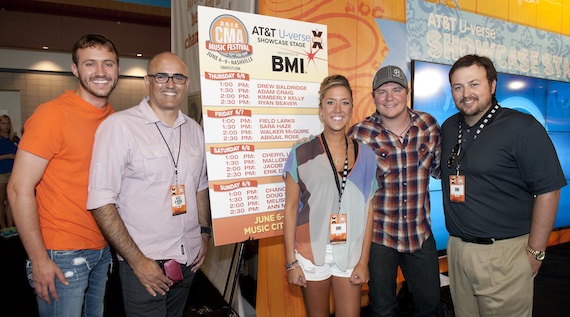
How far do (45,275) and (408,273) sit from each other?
72.6 inches

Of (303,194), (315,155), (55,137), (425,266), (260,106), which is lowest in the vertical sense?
(425,266)

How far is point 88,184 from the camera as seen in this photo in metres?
1.52

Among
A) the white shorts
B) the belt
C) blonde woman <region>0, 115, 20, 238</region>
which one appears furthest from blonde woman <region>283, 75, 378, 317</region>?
blonde woman <region>0, 115, 20, 238</region>

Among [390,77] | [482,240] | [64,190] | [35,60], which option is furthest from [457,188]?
[35,60]

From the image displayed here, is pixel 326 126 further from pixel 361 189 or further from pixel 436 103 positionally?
pixel 436 103

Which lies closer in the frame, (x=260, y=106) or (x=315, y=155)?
(x=315, y=155)

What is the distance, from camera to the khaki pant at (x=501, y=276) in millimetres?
1762

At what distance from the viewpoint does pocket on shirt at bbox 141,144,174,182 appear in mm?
1572

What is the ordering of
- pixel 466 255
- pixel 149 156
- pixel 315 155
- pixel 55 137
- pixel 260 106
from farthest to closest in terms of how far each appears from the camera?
pixel 260 106 < pixel 466 255 < pixel 315 155 < pixel 149 156 < pixel 55 137

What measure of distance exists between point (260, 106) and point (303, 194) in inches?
24.4

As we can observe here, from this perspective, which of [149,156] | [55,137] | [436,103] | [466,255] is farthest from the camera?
[436,103]

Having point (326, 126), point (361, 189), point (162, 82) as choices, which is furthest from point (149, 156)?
point (361, 189)

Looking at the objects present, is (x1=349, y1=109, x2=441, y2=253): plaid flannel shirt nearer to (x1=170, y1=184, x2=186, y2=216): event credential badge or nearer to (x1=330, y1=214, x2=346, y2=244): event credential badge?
(x1=330, y1=214, x2=346, y2=244): event credential badge

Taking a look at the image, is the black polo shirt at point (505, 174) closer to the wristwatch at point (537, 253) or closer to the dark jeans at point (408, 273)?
the wristwatch at point (537, 253)
